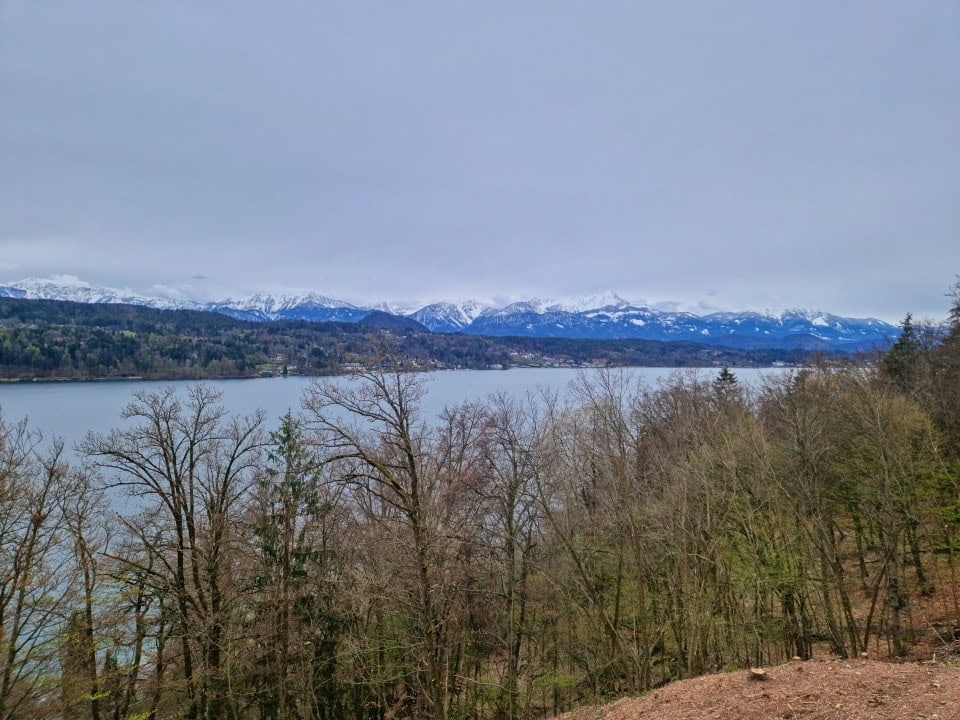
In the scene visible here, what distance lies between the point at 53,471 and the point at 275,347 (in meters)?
162

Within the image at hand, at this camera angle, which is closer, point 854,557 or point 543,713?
point 543,713

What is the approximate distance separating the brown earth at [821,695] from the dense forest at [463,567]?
4407mm

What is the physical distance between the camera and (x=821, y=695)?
7980 mm

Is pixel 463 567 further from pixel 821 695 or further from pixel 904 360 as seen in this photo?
pixel 904 360

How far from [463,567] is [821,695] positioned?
8610 mm

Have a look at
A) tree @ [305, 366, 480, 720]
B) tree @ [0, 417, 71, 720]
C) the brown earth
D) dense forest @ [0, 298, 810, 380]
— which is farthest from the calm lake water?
the brown earth

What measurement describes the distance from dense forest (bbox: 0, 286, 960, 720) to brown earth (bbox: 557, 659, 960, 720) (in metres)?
4.41

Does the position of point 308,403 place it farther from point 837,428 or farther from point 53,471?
point 837,428

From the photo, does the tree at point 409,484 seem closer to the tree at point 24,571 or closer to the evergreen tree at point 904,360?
the tree at point 24,571

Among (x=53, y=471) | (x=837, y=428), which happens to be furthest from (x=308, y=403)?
(x=837, y=428)

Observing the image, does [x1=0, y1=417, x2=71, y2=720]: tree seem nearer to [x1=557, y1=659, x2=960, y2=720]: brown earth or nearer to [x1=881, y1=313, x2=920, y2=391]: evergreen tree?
[x1=557, y1=659, x2=960, y2=720]: brown earth

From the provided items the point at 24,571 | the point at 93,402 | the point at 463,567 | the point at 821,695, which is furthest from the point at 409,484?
the point at 93,402

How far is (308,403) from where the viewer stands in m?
10.3

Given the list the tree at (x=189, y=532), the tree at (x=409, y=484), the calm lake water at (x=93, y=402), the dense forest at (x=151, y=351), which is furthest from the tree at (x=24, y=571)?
the dense forest at (x=151, y=351)
